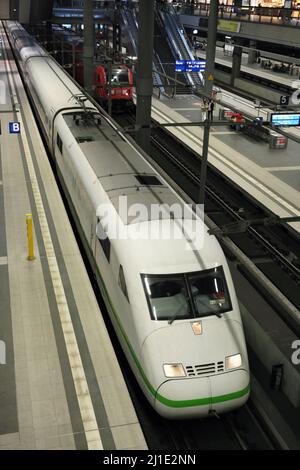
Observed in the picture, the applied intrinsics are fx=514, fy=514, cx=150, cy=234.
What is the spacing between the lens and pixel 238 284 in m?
10.5

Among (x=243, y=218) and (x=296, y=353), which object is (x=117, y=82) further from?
(x=296, y=353)

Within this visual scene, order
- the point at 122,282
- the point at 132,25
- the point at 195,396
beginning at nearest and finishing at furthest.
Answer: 1. the point at 195,396
2. the point at 122,282
3. the point at 132,25

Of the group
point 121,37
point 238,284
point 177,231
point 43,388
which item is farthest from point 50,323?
point 121,37

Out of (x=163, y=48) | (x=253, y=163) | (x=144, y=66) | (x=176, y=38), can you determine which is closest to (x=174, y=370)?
(x=144, y=66)

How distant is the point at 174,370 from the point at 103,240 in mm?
2964

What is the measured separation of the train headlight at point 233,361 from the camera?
7.25 metres

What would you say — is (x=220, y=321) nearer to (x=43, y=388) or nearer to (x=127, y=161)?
(x=43, y=388)

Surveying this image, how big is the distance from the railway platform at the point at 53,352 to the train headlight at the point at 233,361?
1.53 metres

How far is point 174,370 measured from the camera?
7.04 meters

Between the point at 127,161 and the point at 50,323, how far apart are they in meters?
4.08

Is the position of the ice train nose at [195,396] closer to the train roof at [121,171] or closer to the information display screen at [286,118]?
Answer: the train roof at [121,171]

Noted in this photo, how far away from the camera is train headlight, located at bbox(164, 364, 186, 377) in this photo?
7.01m

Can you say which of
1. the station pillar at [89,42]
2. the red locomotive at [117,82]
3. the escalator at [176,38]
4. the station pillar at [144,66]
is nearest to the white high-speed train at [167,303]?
the station pillar at [144,66]

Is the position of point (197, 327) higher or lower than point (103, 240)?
lower
